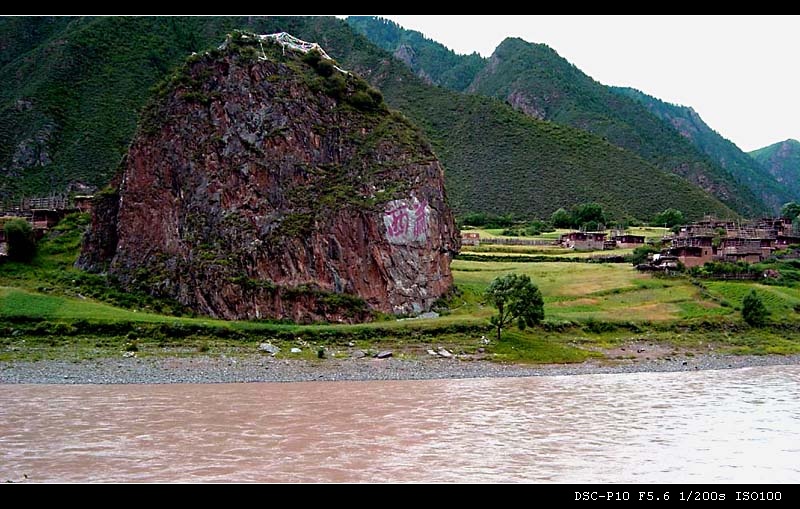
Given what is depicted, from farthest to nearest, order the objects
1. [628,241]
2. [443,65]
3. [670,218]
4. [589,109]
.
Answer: [443,65] < [589,109] < [670,218] < [628,241]

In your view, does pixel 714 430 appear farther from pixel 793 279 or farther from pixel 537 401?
pixel 793 279

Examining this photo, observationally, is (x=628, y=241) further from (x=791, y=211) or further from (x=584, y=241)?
(x=791, y=211)

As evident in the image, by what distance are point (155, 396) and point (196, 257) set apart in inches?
652

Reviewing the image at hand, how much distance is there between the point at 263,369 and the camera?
28.6 metres

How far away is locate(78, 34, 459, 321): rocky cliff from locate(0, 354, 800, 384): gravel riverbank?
7544mm

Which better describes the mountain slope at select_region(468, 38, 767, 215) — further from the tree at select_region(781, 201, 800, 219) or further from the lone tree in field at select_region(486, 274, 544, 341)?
the lone tree in field at select_region(486, 274, 544, 341)

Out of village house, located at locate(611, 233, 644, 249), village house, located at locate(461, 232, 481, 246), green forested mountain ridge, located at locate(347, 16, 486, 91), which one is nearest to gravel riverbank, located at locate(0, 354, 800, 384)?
village house, located at locate(461, 232, 481, 246)

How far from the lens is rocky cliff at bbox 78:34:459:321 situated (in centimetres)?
3800

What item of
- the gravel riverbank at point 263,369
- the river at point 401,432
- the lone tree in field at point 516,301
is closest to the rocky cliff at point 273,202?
the lone tree in field at point 516,301

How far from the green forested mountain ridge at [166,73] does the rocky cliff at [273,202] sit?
30.8m

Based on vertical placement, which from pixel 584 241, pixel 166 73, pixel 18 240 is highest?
pixel 166 73

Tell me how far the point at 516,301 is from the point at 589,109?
384 feet

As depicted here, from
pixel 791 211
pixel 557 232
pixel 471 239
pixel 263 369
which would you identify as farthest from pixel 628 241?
pixel 263 369

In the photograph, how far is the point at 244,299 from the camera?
37125 millimetres
